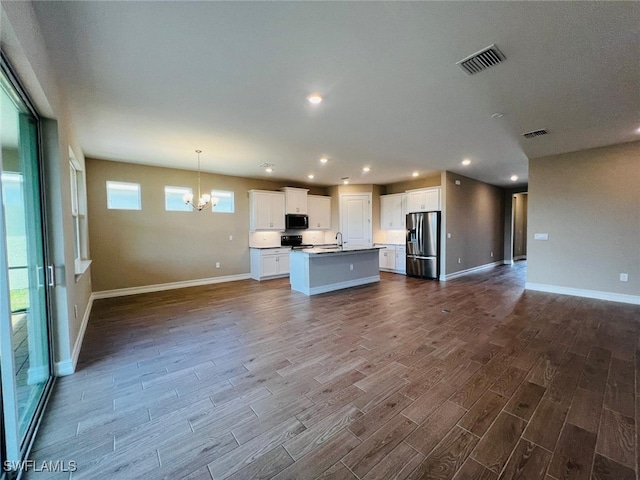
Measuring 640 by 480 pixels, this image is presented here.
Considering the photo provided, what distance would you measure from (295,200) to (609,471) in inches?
278

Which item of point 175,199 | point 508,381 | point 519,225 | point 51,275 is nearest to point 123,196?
point 175,199

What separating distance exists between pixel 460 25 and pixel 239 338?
12.0ft

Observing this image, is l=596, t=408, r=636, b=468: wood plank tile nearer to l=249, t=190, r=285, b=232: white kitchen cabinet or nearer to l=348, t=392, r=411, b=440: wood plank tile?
l=348, t=392, r=411, b=440: wood plank tile

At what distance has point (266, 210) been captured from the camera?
7.09m

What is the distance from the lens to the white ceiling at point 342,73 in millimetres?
1739

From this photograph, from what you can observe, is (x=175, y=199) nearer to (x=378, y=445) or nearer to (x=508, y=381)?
(x=378, y=445)

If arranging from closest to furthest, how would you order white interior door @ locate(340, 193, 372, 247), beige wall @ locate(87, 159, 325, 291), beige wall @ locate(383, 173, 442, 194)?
1. beige wall @ locate(87, 159, 325, 291)
2. beige wall @ locate(383, 173, 442, 194)
3. white interior door @ locate(340, 193, 372, 247)

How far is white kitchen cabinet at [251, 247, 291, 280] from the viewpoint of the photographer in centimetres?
681

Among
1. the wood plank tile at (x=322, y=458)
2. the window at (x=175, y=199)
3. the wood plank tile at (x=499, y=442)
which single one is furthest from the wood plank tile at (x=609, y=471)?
the window at (x=175, y=199)

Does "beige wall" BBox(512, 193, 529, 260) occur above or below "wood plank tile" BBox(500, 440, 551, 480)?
above

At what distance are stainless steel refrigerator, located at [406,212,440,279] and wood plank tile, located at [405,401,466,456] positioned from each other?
17.3ft

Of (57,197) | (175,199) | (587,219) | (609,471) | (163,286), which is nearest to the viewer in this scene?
(609,471)

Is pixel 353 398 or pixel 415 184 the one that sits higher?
pixel 415 184

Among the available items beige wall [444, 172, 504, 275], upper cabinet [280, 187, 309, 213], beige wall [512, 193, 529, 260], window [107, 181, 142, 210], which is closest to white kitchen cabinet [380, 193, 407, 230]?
beige wall [444, 172, 504, 275]
